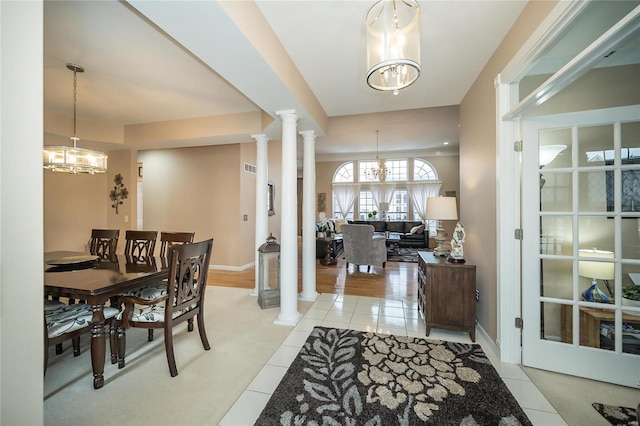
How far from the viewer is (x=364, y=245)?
5.19 m

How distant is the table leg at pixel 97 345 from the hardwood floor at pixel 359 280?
97.7 inches

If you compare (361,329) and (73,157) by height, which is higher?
(73,157)

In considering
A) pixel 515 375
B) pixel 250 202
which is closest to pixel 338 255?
pixel 250 202

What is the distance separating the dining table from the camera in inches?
71.7

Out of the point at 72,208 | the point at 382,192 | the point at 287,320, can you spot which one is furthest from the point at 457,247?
the point at 382,192

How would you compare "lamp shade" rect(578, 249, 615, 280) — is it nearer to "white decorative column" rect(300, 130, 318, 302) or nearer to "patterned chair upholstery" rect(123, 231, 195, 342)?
"white decorative column" rect(300, 130, 318, 302)

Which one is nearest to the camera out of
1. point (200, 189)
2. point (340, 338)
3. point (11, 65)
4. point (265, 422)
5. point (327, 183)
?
point (11, 65)

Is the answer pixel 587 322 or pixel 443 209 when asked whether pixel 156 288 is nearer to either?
pixel 443 209

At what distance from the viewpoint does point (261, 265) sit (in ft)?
11.2

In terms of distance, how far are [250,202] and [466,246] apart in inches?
168

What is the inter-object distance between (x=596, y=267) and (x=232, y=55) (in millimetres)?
3185

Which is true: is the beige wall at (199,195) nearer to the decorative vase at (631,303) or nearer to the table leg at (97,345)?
the table leg at (97,345)

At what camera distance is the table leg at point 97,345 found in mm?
1818

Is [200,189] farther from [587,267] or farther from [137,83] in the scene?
[587,267]
